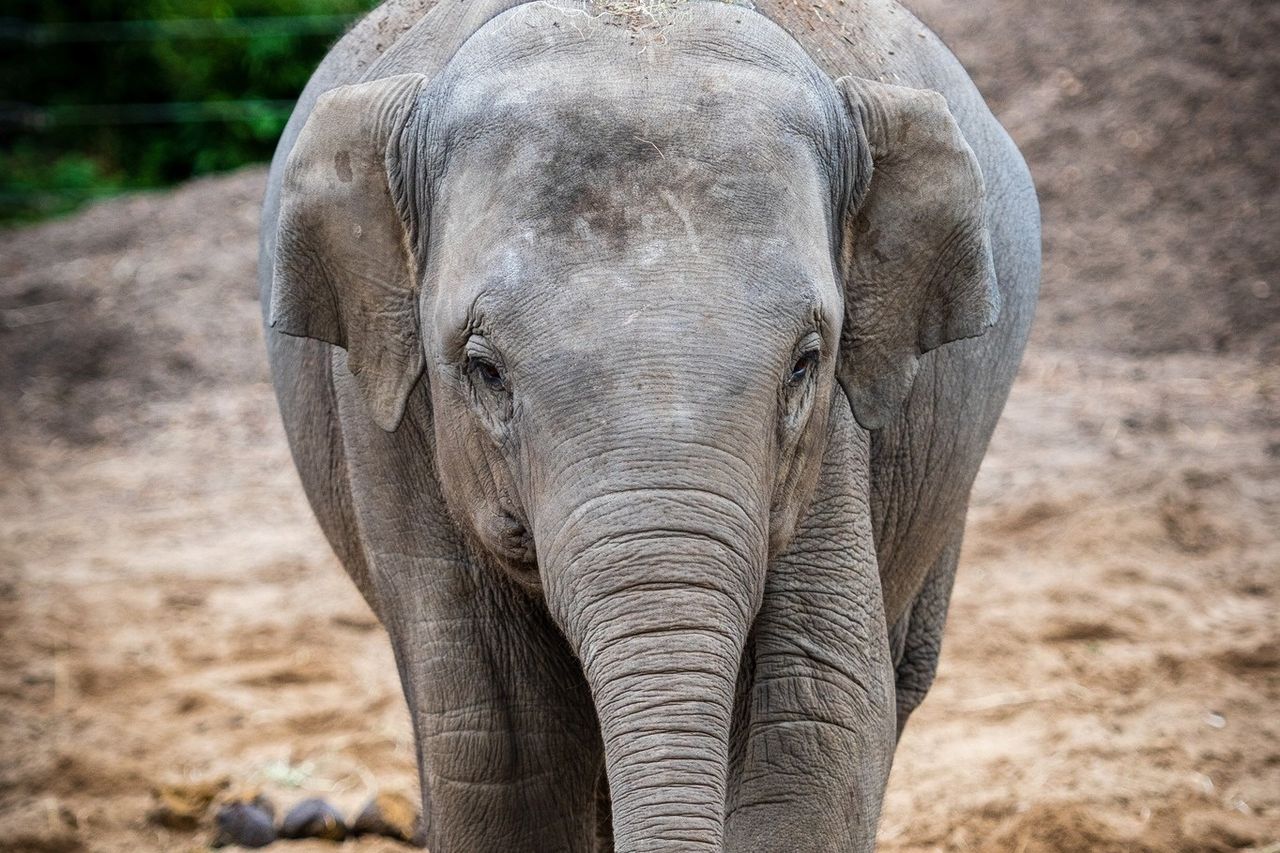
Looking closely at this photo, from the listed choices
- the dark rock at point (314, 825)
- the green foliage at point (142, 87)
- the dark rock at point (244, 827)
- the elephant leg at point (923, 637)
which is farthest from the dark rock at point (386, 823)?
the green foliage at point (142, 87)

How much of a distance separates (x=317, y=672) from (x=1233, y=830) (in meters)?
3.31

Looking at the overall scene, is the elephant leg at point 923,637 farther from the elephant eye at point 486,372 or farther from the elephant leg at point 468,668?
the elephant eye at point 486,372

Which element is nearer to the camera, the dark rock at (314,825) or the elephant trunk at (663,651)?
the elephant trunk at (663,651)

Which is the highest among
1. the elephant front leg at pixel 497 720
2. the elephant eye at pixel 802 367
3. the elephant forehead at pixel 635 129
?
the elephant forehead at pixel 635 129

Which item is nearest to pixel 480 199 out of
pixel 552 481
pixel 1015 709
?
pixel 552 481

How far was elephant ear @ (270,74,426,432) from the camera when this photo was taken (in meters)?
3.02

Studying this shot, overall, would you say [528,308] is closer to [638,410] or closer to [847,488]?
[638,410]

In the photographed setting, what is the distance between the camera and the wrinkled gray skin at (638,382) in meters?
2.50

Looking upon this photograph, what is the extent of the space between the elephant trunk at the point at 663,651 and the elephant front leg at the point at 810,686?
0.61 meters

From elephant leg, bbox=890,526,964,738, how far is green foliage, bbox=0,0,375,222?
405 inches

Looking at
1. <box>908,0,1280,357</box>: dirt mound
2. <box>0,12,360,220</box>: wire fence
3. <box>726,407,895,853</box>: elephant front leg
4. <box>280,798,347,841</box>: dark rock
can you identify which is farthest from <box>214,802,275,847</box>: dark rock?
<box>0,12,360,220</box>: wire fence

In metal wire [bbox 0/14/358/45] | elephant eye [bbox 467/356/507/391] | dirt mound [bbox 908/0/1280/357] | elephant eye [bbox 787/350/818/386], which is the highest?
elephant eye [bbox 467/356/507/391]

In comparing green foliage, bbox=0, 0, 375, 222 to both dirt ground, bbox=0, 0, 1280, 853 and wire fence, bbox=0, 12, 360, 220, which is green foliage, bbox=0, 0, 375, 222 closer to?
wire fence, bbox=0, 12, 360, 220

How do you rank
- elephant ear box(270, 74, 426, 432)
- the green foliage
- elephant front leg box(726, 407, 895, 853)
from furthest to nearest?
the green foliage → elephant front leg box(726, 407, 895, 853) → elephant ear box(270, 74, 426, 432)
